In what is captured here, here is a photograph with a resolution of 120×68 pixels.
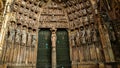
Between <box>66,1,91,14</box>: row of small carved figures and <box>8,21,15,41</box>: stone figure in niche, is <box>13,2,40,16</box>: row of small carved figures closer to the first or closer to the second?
<box>8,21,15,41</box>: stone figure in niche

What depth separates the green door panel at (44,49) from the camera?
20.1ft

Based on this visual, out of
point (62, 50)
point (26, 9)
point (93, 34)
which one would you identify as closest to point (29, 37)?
point (26, 9)

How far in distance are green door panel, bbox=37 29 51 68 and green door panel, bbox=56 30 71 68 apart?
19.8 inches

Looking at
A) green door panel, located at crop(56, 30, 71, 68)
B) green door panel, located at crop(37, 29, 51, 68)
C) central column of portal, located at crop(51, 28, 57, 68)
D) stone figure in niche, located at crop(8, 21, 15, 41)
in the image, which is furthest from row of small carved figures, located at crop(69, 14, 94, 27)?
stone figure in niche, located at crop(8, 21, 15, 41)

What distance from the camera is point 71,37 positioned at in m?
6.56

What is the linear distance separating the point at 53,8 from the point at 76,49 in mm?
2997

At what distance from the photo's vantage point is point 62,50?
6.54 m

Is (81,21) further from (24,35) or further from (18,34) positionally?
(18,34)

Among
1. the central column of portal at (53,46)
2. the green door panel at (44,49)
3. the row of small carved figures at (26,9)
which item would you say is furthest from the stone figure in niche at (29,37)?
the central column of portal at (53,46)

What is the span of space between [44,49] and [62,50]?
3.22 feet

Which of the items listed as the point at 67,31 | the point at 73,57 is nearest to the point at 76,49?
the point at 73,57

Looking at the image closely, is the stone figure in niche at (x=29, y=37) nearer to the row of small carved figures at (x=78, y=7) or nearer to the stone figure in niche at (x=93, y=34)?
the row of small carved figures at (x=78, y=7)

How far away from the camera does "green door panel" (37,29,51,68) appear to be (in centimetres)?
613

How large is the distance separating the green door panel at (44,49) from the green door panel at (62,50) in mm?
504
